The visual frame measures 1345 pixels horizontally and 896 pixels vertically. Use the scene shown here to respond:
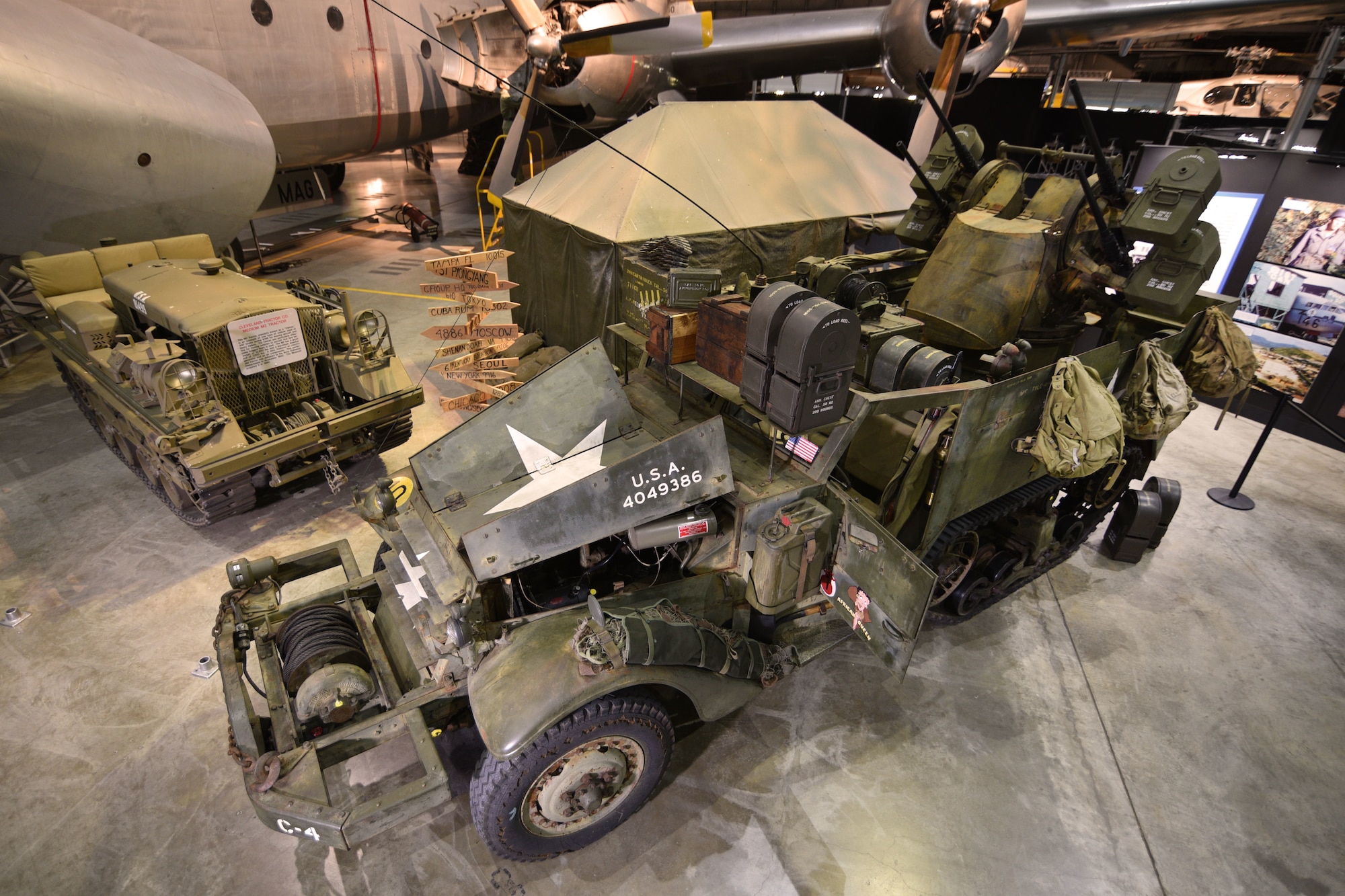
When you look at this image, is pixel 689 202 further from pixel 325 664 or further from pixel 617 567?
pixel 325 664

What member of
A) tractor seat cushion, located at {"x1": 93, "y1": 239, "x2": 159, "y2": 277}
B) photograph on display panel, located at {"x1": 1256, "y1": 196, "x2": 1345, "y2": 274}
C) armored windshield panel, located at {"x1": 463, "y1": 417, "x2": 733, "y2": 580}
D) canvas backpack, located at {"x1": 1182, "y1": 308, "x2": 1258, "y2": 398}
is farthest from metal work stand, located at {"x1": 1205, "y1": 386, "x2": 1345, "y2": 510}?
tractor seat cushion, located at {"x1": 93, "y1": 239, "x2": 159, "y2": 277}

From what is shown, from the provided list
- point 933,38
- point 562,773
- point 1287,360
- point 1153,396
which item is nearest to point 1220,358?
point 1153,396

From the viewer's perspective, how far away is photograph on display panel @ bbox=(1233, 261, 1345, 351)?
25.1 ft

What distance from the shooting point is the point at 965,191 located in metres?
6.39

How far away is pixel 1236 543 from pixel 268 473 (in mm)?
8427

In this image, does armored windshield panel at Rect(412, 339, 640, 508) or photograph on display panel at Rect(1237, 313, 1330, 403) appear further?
photograph on display panel at Rect(1237, 313, 1330, 403)

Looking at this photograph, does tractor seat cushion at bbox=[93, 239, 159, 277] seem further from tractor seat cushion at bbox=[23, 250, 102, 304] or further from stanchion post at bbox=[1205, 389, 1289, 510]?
stanchion post at bbox=[1205, 389, 1289, 510]

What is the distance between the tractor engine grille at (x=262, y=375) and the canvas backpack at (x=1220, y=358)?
723 cm

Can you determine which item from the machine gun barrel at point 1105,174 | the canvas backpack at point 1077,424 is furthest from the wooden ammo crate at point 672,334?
the machine gun barrel at point 1105,174

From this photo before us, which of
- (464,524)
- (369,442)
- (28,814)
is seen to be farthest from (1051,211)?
(28,814)

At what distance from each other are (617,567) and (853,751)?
1789mm

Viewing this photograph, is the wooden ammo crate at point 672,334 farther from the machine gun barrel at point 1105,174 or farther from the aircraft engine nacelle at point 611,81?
the aircraft engine nacelle at point 611,81

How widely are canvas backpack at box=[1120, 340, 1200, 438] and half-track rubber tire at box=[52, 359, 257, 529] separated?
21.5 feet

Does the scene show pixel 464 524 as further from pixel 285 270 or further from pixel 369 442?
pixel 285 270
